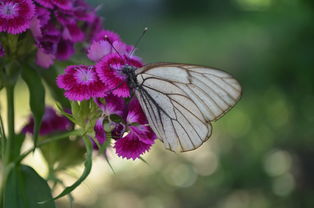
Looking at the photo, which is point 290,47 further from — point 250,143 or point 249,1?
point 250,143

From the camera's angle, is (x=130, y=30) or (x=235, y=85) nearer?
(x=235, y=85)

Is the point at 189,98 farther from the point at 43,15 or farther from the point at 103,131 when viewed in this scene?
the point at 43,15

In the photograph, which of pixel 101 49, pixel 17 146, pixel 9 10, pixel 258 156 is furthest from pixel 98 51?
pixel 258 156

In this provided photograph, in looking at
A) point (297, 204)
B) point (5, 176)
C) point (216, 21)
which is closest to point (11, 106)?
point (5, 176)

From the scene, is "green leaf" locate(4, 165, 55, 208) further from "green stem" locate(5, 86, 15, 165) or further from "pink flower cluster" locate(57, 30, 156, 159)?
"pink flower cluster" locate(57, 30, 156, 159)

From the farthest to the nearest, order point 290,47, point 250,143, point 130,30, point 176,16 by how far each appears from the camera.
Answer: point 176,16 < point 130,30 < point 250,143 < point 290,47

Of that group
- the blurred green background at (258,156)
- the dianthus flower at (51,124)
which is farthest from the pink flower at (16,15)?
the blurred green background at (258,156)

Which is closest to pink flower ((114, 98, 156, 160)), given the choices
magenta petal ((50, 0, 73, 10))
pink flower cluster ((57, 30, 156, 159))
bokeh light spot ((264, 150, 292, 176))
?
pink flower cluster ((57, 30, 156, 159))

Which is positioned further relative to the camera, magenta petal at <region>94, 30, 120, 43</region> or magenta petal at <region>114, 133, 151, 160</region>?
magenta petal at <region>94, 30, 120, 43</region>
